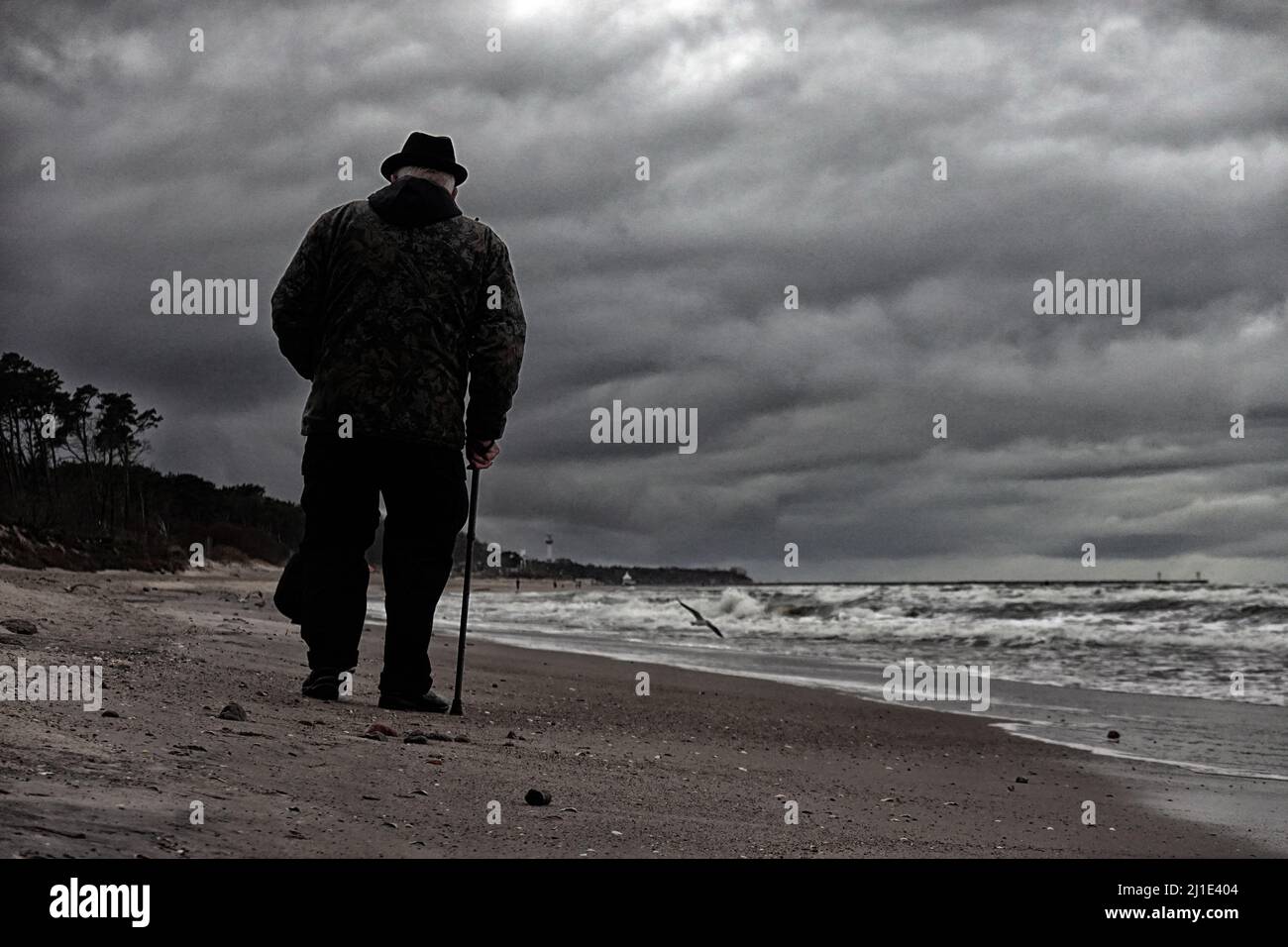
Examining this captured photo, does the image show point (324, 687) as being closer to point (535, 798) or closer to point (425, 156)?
point (535, 798)

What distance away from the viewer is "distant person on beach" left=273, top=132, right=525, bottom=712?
491cm

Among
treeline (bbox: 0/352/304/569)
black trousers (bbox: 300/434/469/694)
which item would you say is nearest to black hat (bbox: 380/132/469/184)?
black trousers (bbox: 300/434/469/694)

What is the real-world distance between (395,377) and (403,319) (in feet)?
0.83

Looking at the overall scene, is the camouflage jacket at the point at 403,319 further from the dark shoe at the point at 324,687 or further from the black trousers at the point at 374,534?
the dark shoe at the point at 324,687

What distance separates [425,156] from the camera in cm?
525

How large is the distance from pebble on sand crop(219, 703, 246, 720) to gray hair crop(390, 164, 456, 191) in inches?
95.3

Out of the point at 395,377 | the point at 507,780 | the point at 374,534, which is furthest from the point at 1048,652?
the point at 507,780

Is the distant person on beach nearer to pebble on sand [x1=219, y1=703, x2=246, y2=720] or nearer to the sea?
pebble on sand [x1=219, y1=703, x2=246, y2=720]

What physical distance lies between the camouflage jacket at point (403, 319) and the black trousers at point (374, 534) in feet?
0.45

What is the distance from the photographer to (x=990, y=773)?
21.2 feet

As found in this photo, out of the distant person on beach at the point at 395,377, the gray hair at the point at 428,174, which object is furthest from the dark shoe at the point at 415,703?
the gray hair at the point at 428,174
